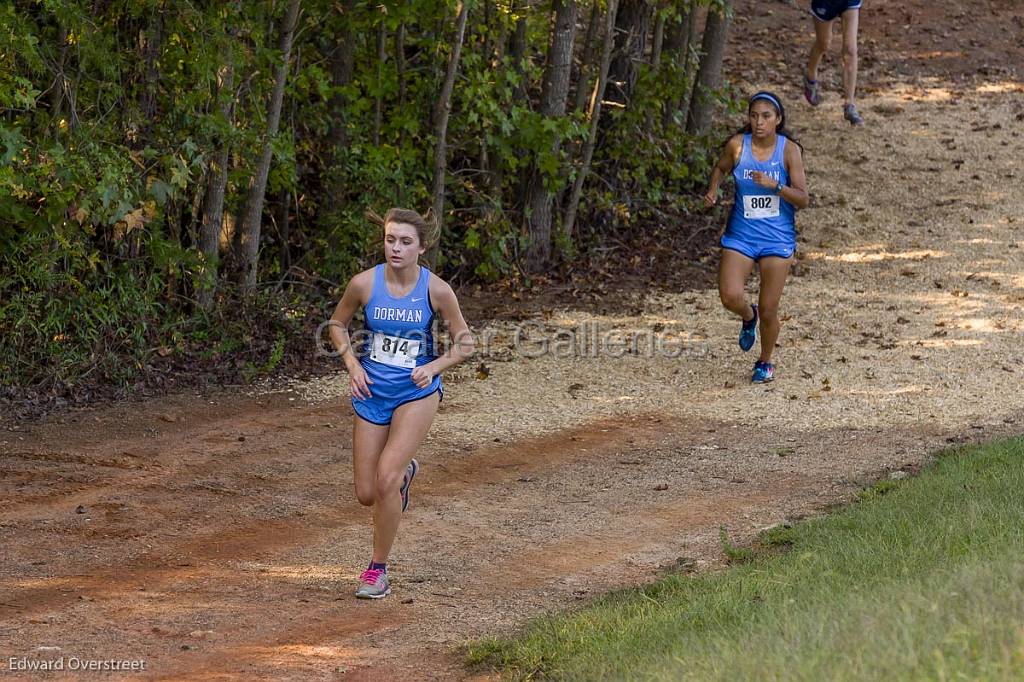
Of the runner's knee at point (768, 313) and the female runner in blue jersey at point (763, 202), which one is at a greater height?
the female runner in blue jersey at point (763, 202)

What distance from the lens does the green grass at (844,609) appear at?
3875 mm

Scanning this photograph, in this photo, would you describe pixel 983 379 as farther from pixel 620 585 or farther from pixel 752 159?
pixel 620 585

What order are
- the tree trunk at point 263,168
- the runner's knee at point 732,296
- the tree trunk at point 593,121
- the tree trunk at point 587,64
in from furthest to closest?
the tree trunk at point 587,64
the tree trunk at point 593,121
the tree trunk at point 263,168
the runner's knee at point 732,296

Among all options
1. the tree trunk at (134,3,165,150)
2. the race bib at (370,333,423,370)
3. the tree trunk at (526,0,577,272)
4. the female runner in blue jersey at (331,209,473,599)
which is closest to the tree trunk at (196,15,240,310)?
the tree trunk at (134,3,165,150)

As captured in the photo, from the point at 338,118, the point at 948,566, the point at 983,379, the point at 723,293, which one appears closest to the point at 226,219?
the point at 338,118

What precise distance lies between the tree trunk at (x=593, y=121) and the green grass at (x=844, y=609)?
722 centimetres

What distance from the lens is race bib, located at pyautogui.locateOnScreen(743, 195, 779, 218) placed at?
31.7 ft

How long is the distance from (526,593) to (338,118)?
730 centimetres

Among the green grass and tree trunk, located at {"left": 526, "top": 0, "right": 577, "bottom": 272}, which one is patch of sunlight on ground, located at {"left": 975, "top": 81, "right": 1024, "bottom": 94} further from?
the green grass

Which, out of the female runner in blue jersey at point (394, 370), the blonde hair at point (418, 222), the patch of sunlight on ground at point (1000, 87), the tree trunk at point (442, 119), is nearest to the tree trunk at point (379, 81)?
the tree trunk at point (442, 119)

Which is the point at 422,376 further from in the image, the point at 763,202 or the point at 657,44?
the point at 657,44

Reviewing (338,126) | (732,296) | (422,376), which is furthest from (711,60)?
(422,376)

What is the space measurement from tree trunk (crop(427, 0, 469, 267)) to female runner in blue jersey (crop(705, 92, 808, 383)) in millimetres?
3097

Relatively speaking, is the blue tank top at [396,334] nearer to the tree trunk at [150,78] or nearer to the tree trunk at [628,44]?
the tree trunk at [150,78]
